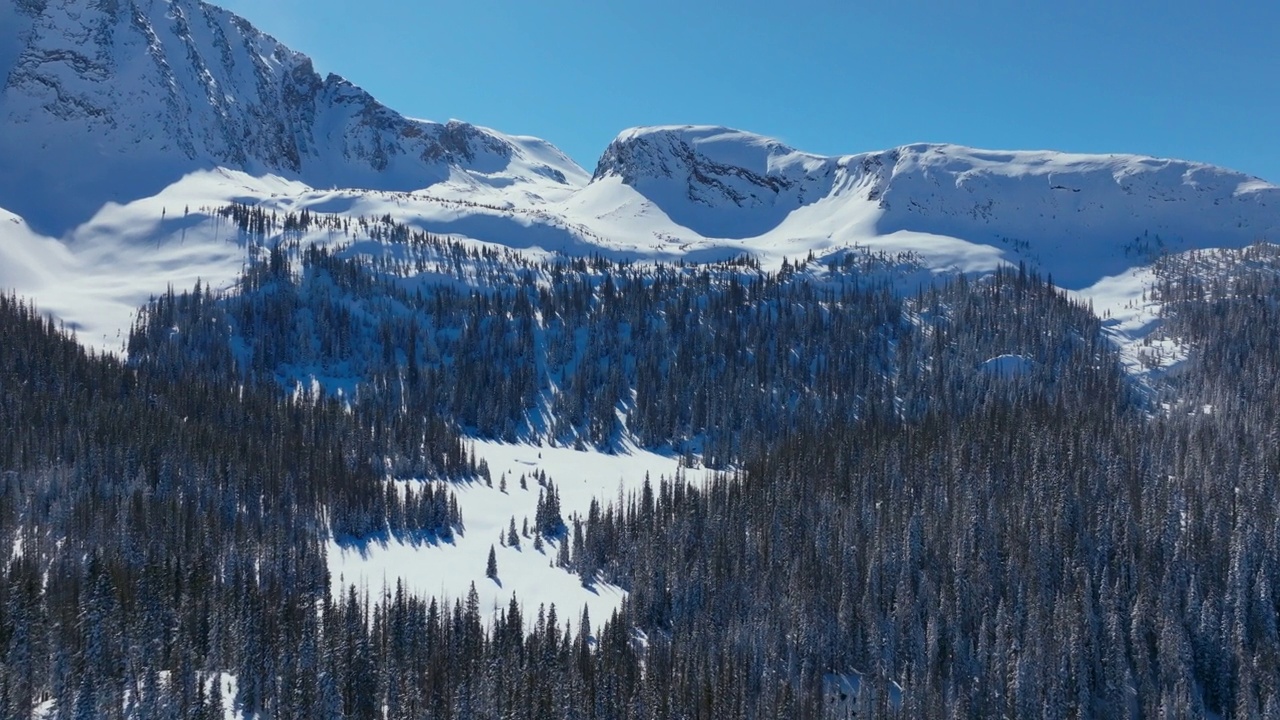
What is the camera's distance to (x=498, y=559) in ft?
453

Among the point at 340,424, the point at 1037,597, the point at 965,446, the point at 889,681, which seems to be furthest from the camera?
the point at 340,424

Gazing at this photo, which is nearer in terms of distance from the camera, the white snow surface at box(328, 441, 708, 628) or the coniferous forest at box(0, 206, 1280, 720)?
the coniferous forest at box(0, 206, 1280, 720)

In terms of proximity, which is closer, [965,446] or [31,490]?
[31,490]

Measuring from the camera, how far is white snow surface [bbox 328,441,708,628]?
123062 millimetres

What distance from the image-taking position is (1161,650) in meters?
109

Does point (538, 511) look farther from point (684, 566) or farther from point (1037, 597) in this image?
point (1037, 597)

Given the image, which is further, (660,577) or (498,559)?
(498,559)

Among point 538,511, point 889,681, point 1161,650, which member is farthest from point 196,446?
point 1161,650

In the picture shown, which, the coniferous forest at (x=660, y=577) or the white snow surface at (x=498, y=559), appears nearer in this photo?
the coniferous forest at (x=660, y=577)

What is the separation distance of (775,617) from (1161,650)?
46149 millimetres

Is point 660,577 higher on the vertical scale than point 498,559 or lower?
higher

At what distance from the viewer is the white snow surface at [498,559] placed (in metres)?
123

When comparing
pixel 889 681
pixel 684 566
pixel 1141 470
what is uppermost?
pixel 1141 470

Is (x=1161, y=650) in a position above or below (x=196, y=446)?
below
